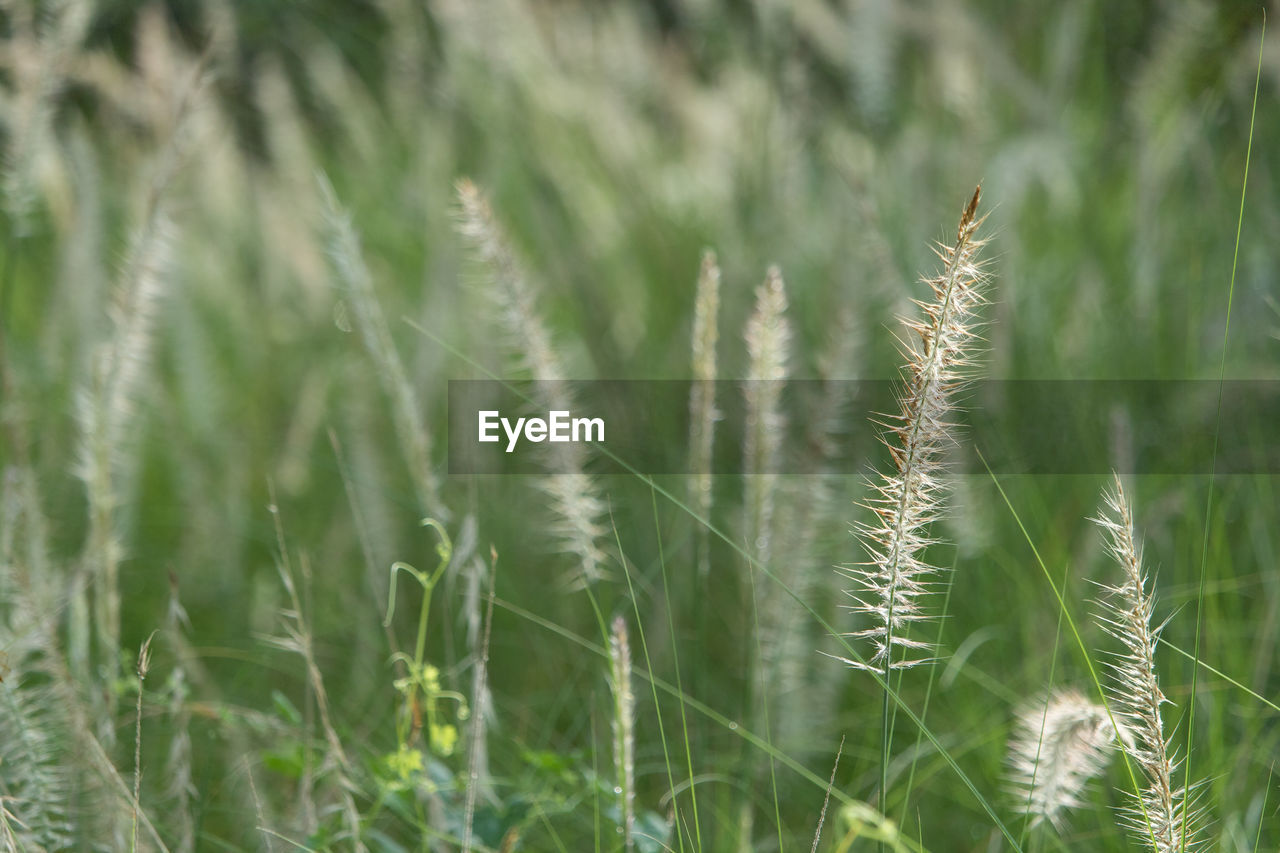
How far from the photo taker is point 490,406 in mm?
1394

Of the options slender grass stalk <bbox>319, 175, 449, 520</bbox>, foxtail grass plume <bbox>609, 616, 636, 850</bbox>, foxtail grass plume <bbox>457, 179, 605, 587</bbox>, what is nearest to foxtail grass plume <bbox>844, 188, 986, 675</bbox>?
foxtail grass plume <bbox>609, 616, 636, 850</bbox>

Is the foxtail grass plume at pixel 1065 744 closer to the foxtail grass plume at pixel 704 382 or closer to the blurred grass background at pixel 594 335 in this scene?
the blurred grass background at pixel 594 335

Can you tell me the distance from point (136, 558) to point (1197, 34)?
1.59 metres

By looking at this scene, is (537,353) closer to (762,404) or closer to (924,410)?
(762,404)

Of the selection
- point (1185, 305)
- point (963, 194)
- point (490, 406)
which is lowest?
point (490, 406)

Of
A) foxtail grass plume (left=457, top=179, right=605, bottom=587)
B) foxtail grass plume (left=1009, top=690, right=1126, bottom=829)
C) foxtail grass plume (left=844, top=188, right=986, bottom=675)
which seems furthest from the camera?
foxtail grass plume (left=457, top=179, right=605, bottom=587)

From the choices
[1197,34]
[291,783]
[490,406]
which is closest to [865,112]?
[1197,34]

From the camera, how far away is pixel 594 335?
140 cm

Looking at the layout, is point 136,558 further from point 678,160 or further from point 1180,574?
point 678,160

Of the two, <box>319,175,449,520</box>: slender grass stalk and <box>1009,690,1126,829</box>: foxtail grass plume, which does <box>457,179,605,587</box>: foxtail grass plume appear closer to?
<box>319,175,449,520</box>: slender grass stalk

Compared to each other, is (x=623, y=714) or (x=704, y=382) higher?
(x=704, y=382)

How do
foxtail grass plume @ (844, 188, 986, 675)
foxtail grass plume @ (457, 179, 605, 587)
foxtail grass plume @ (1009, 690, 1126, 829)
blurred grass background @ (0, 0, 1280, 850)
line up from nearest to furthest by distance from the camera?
foxtail grass plume @ (844, 188, 986, 675), foxtail grass plume @ (1009, 690, 1126, 829), foxtail grass plume @ (457, 179, 605, 587), blurred grass background @ (0, 0, 1280, 850)

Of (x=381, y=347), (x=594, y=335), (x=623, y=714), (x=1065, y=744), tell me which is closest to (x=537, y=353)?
(x=381, y=347)

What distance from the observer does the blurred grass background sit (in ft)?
3.03
